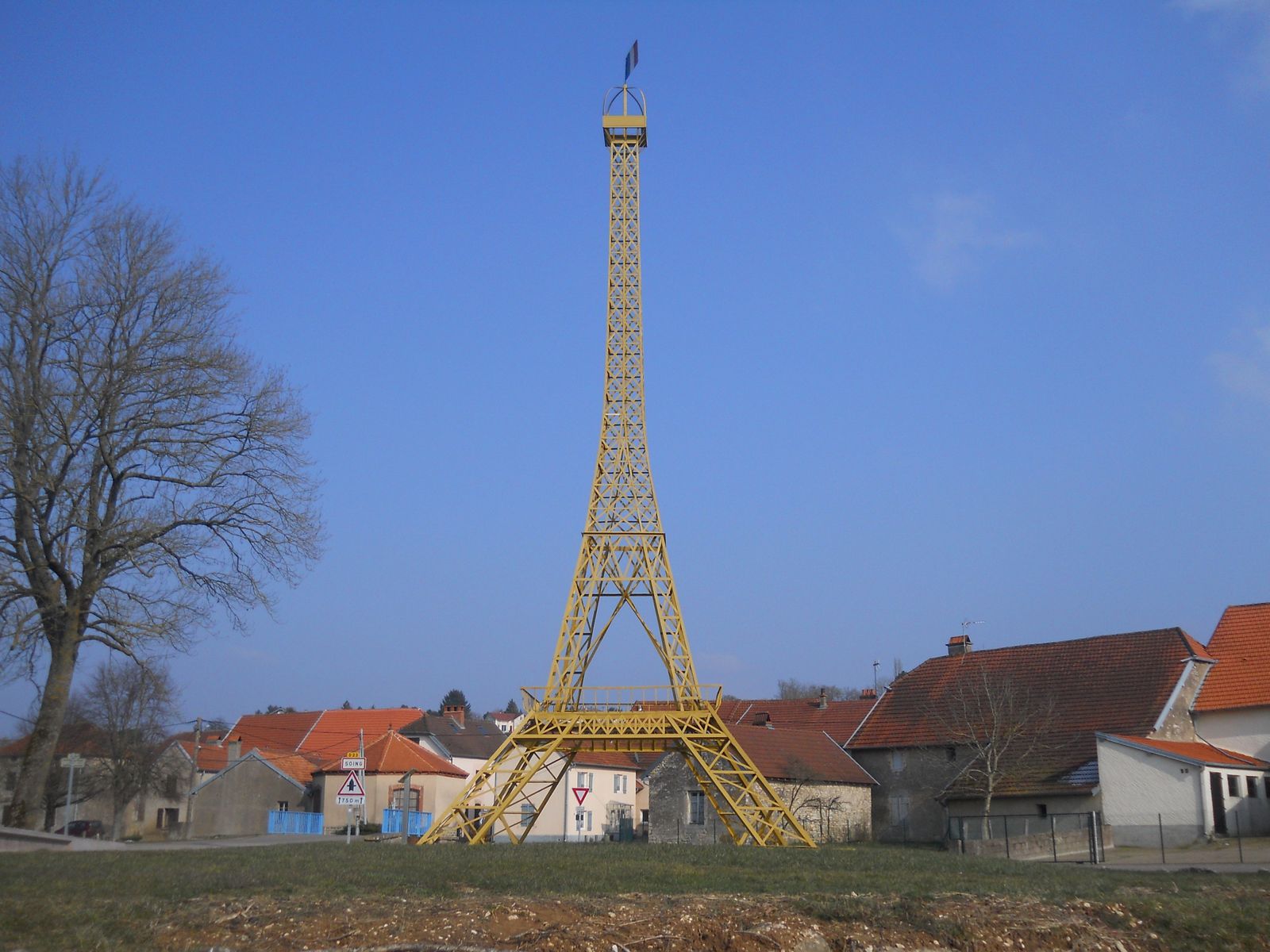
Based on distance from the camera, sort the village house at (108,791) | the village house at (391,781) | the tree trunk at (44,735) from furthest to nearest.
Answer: the village house at (108,791) < the village house at (391,781) < the tree trunk at (44,735)

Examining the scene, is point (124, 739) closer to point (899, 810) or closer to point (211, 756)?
point (211, 756)

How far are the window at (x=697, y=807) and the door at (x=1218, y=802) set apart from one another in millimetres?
17126

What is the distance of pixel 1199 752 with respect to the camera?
120 ft

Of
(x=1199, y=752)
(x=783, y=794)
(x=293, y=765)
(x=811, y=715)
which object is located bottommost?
(x=783, y=794)

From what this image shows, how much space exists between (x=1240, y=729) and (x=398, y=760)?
3445 cm

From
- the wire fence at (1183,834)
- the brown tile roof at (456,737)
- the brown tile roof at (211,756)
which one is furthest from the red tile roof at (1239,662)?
the brown tile roof at (211,756)

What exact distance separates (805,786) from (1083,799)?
1029 centimetres

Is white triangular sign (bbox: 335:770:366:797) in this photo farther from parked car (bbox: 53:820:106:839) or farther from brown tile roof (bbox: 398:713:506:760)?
brown tile roof (bbox: 398:713:506:760)

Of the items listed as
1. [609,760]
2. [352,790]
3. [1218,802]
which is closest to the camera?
[352,790]

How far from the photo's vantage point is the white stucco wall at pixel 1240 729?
127 ft

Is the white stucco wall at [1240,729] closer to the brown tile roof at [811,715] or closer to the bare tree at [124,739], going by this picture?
the brown tile roof at [811,715]

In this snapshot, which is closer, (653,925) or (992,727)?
(653,925)

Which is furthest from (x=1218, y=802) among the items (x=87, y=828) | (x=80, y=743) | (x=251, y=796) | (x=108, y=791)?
(x=80, y=743)

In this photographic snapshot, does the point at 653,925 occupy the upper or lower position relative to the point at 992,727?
lower
